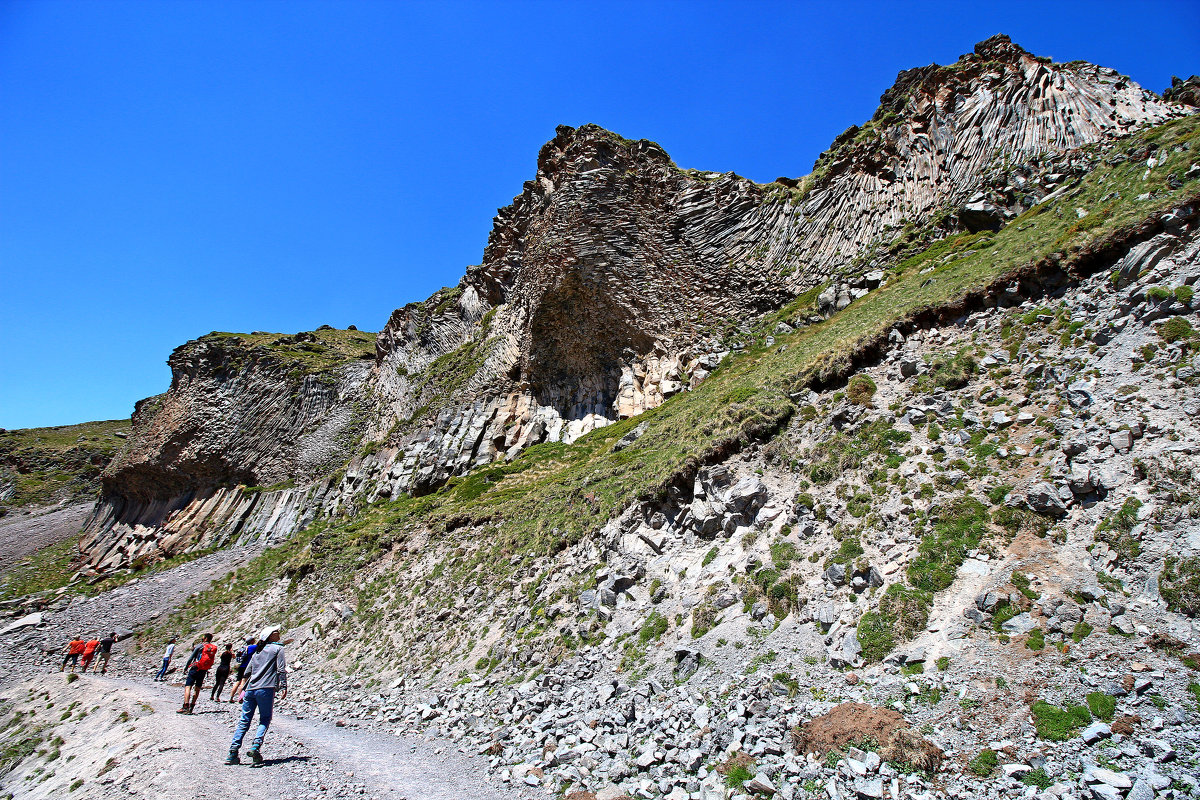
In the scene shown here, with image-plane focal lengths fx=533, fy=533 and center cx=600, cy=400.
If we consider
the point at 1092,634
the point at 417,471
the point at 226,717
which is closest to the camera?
the point at 1092,634

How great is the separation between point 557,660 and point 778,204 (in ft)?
136

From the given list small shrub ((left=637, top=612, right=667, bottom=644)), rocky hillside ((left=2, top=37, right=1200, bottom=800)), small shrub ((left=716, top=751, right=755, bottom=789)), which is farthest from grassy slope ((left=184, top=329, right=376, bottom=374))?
small shrub ((left=716, top=751, right=755, bottom=789))

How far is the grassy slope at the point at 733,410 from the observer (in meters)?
16.8

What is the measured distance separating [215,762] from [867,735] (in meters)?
10.5

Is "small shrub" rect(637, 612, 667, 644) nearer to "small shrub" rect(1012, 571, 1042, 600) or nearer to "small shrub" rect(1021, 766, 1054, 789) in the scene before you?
"small shrub" rect(1012, 571, 1042, 600)

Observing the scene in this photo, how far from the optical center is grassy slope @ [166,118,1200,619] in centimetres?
1683

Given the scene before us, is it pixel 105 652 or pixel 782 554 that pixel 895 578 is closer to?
pixel 782 554

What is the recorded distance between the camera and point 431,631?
63.4 ft

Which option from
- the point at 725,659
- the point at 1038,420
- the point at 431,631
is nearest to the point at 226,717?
the point at 431,631

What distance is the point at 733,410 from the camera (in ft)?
62.5

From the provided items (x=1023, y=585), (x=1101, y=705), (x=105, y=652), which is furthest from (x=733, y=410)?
(x=105, y=652)

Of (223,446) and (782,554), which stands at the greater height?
(223,446)

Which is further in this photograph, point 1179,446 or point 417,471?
point 417,471

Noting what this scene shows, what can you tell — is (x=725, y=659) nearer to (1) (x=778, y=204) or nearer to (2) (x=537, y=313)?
(2) (x=537, y=313)
